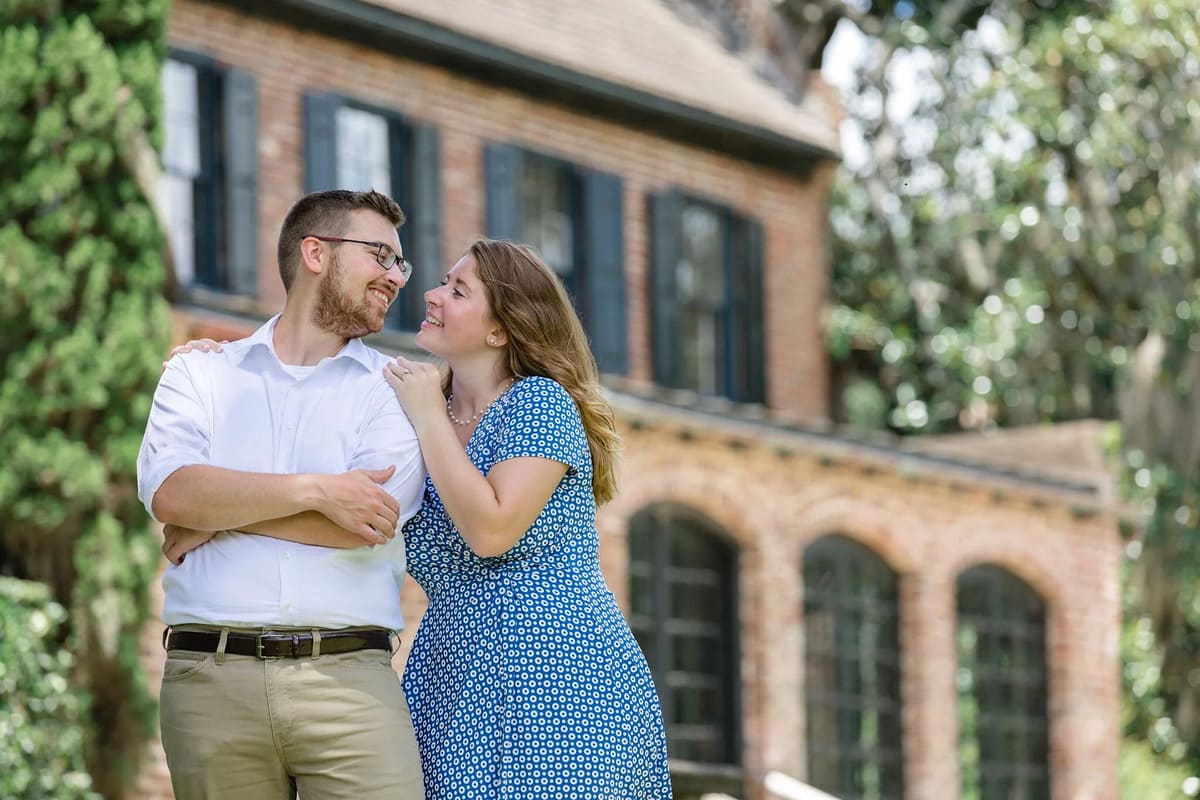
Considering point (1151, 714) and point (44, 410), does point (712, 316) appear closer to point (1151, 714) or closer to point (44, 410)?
point (1151, 714)

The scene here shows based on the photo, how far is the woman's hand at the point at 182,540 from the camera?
12.7 ft

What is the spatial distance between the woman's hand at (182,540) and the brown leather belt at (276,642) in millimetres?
139

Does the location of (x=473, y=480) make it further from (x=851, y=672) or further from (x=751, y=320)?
(x=751, y=320)

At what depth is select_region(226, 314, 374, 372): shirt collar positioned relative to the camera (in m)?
4.07

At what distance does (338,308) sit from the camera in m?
4.08

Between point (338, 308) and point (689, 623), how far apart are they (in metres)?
9.81

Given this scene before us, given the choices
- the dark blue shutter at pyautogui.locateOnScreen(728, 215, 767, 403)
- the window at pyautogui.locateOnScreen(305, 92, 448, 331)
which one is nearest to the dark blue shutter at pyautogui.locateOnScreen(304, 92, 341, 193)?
the window at pyautogui.locateOnScreen(305, 92, 448, 331)

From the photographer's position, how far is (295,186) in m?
13.8

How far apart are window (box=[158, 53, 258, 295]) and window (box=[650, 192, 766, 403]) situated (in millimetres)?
3876

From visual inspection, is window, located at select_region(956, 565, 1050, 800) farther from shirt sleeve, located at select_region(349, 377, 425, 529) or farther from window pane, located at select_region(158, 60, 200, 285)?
shirt sleeve, located at select_region(349, 377, 425, 529)

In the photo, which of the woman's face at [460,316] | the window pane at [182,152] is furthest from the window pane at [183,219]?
the woman's face at [460,316]

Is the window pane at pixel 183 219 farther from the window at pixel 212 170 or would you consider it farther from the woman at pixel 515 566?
the woman at pixel 515 566

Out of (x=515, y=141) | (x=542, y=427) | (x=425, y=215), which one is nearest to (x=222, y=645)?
(x=542, y=427)

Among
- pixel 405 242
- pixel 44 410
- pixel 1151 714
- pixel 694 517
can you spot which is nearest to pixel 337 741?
pixel 44 410
